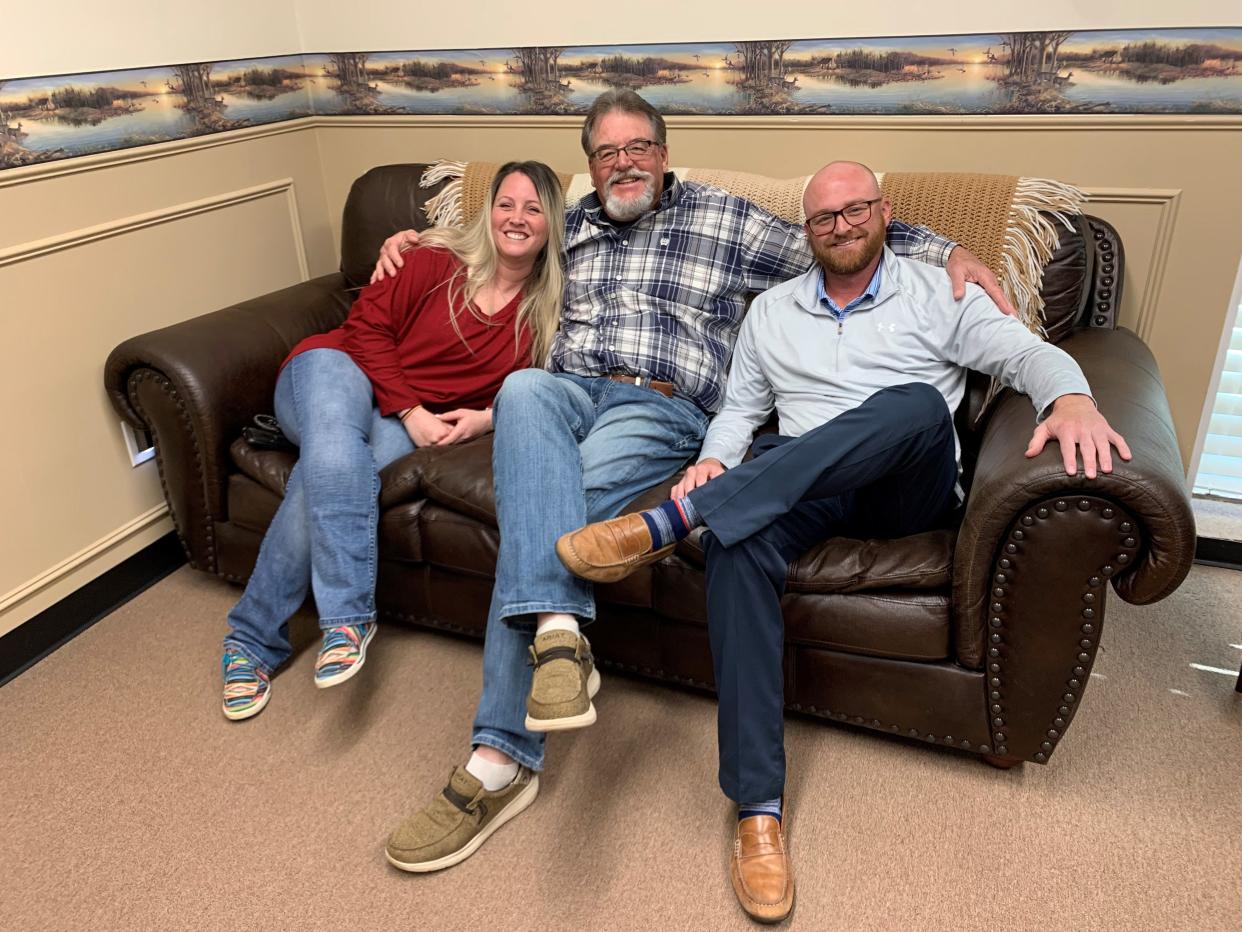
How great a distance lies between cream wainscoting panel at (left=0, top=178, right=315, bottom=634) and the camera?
6.86 feet

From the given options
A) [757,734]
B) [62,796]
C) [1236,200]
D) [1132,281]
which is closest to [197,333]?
[62,796]

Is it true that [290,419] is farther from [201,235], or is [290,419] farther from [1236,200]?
[1236,200]

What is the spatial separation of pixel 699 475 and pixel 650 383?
0.35 m

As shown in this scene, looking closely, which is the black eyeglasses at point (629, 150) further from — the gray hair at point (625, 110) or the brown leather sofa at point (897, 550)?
the brown leather sofa at point (897, 550)

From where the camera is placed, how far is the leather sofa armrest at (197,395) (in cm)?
211

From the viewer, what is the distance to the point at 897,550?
1655 millimetres

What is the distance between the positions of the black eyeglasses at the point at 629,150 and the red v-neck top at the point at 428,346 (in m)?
0.37

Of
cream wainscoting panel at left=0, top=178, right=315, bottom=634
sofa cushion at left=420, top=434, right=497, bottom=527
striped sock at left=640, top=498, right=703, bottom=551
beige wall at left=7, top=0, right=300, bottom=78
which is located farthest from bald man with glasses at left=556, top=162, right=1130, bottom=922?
beige wall at left=7, top=0, right=300, bottom=78

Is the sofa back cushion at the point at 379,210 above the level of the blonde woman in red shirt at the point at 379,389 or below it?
above

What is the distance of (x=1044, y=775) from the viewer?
1.73 metres

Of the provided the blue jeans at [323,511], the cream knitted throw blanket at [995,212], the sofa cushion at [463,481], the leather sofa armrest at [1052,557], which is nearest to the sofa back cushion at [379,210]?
the blue jeans at [323,511]

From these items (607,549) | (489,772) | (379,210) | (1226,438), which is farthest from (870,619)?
(379,210)

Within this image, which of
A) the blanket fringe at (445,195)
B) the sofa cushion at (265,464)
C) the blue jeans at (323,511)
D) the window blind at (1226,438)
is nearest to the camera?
the blue jeans at (323,511)

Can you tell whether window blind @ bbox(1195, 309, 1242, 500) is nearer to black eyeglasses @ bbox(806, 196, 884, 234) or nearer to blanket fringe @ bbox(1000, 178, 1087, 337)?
blanket fringe @ bbox(1000, 178, 1087, 337)
